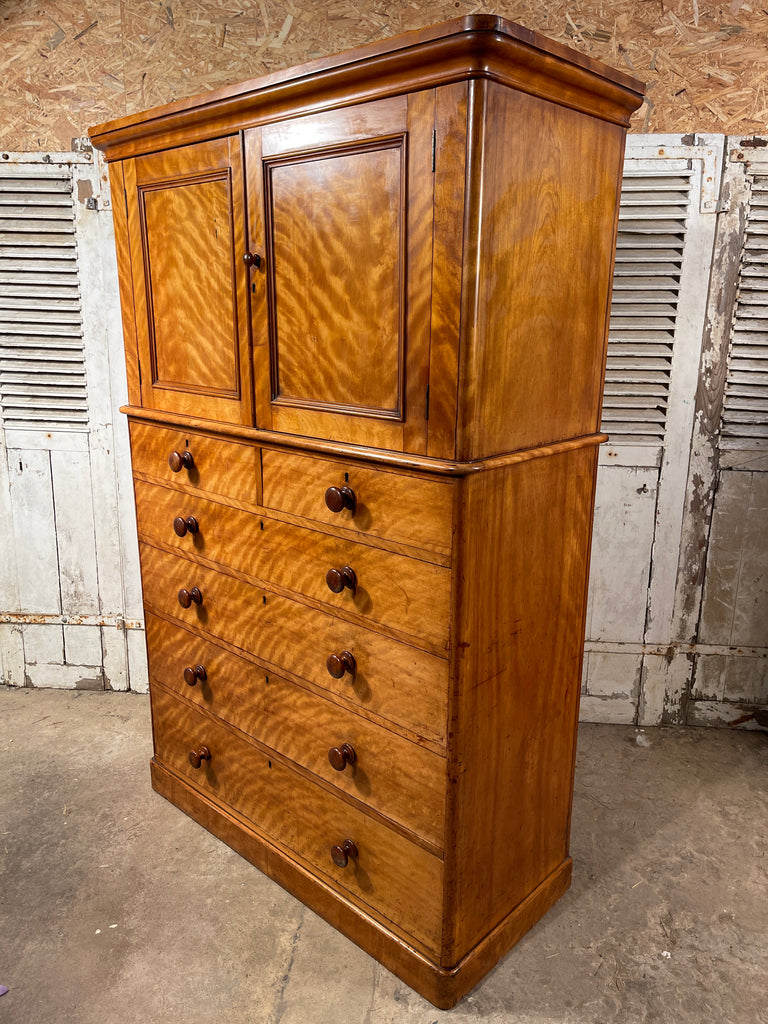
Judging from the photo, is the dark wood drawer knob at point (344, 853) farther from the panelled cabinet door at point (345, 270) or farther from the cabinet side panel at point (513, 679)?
the panelled cabinet door at point (345, 270)

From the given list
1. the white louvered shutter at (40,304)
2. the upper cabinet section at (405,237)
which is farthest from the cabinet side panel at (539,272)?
the white louvered shutter at (40,304)

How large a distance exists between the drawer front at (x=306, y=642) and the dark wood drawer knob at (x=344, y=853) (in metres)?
0.42

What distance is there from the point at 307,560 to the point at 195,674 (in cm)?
71

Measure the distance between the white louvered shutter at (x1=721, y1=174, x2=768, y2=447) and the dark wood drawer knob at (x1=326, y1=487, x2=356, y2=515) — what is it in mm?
1790

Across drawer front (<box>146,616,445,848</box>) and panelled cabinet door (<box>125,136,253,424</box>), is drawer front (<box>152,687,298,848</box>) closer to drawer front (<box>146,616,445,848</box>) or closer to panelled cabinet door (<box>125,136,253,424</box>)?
drawer front (<box>146,616,445,848</box>)

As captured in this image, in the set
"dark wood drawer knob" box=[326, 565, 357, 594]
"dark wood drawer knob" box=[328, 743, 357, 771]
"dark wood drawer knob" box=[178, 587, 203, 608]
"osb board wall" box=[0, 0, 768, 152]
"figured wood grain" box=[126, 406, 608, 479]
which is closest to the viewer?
"figured wood grain" box=[126, 406, 608, 479]

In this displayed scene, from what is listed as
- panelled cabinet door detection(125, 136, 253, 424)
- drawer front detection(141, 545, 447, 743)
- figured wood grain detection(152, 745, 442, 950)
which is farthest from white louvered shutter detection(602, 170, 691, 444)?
figured wood grain detection(152, 745, 442, 950)

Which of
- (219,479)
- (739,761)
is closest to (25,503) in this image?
(219,479)

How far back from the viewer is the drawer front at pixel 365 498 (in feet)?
5.45

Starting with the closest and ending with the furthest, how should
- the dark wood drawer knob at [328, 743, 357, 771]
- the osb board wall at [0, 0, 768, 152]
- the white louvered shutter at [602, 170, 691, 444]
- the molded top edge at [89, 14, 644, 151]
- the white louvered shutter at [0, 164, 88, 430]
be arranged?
the molded top edge at [89, 14, 644, 151] < the dark wood drawer knob at [328, 743, 357, 771] < the osb board wall at [0, 0, 768, 152] < the white louvered shutter at [602, 170, 691, 444] < the white louvered shutter at [0, 164, 88, 430]

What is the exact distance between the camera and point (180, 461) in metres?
2.24

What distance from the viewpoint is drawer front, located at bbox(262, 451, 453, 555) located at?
1660 millimetres

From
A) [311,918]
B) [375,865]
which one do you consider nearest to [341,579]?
[375,865]

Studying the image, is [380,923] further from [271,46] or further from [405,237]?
[271,46]
